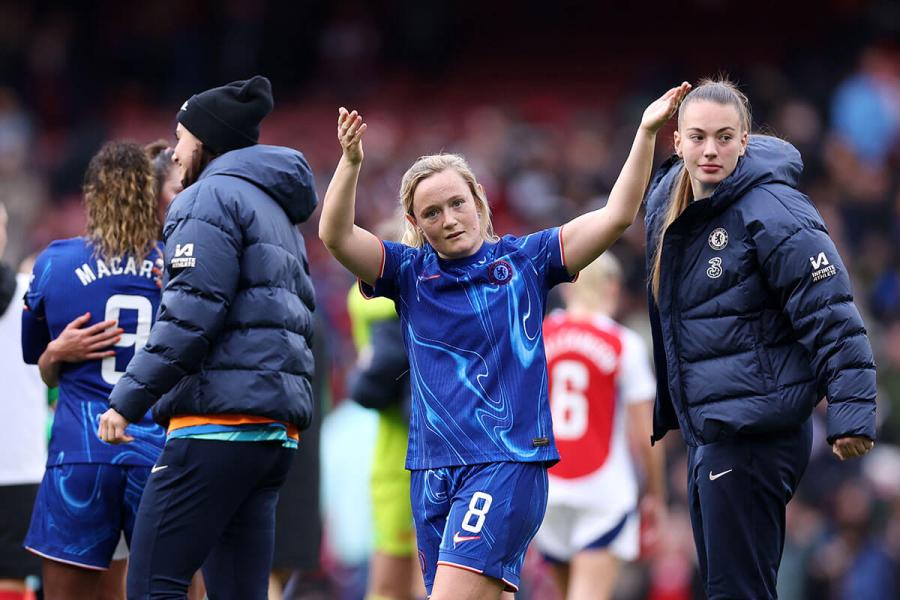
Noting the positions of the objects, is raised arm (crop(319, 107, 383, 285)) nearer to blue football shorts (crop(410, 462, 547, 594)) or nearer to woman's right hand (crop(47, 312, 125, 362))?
blue football shorts (crop(410, 462, 547, 594))

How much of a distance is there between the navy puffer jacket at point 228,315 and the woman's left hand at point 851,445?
196cm

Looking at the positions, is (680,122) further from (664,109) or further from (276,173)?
(276,173)

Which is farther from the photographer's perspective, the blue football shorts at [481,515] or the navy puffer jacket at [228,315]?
the navy puffer jacket at [228,315]

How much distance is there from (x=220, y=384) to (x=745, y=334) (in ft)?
6.20

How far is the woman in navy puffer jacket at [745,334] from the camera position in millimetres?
5094

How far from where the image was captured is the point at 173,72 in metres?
19.9

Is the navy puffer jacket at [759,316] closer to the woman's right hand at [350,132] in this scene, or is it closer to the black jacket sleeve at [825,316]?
the black jacket sleeve at [825,316]

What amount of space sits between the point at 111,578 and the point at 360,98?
13.7 metres

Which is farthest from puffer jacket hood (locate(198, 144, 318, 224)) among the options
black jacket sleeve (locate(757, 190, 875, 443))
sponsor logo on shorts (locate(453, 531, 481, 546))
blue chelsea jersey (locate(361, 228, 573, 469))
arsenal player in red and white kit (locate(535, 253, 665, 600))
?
arsenal player in red and white kit (locate(535, 253, 665, 600))

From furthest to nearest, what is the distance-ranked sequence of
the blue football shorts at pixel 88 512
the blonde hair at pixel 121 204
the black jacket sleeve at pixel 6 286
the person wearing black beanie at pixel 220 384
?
the black jacket sleeve at pixel 6 286 < the blonde hair at pixel 121 204 < the blue football shorts at pixel 88 512 < the person wearing black beanie at pixel 220 384

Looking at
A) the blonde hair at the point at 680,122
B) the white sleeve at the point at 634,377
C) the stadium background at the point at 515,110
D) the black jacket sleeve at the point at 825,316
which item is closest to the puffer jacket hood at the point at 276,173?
the blonde hair at the point at 680,122

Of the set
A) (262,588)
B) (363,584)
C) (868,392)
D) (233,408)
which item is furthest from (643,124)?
(363,584)

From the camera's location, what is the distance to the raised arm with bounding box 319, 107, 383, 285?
5148 mm

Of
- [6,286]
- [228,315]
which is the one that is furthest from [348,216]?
[6,286]
